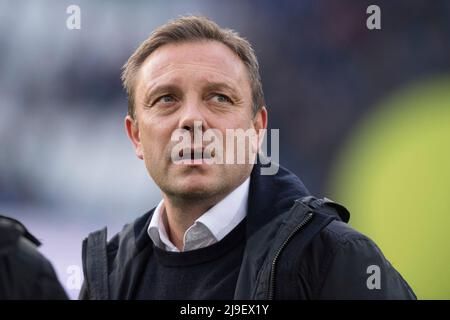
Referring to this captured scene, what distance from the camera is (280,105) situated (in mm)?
2471

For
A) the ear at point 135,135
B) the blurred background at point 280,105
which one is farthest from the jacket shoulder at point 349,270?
the blurred background at point 280,105

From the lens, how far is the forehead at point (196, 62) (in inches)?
48.3

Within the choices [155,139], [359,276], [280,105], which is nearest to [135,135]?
[155,139]

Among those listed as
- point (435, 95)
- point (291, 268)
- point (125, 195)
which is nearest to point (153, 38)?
point (291, 268)

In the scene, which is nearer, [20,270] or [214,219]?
[20,270]

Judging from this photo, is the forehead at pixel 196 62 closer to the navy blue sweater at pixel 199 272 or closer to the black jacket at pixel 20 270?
the navy blue sweater at pixel 199 272

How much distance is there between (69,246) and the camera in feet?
7.25

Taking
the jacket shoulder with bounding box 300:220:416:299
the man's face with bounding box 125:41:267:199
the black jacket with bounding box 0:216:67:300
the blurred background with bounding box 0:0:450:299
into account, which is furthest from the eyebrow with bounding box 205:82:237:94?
the blurred background with bounding box 0:0:450:299

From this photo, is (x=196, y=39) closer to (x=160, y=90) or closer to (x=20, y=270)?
(x=160, y=90)

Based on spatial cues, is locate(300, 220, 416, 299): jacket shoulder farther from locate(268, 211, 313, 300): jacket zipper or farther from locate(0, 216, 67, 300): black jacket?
locate(0, 216, 67, 300): black jacket

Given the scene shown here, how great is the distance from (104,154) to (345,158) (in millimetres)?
963

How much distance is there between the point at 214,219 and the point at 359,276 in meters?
0.30

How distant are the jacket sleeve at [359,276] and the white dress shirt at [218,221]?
8.9 inches

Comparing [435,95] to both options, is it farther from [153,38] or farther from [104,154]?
[153,38]
